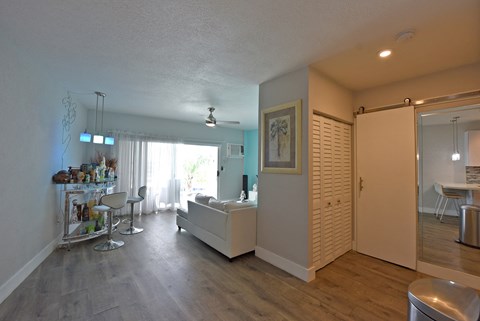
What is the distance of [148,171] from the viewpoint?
5.21m

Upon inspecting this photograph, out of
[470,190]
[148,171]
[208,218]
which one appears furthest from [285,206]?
[148,171]

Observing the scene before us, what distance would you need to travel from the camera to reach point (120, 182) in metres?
4.84

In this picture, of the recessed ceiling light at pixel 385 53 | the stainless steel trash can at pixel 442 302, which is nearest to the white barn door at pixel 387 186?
the recessed ceiling light at pixel 385 53

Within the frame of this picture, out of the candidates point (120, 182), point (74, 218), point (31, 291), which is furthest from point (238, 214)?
point (120, 182)

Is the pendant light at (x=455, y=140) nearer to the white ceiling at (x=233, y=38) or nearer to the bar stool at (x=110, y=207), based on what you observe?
the white ceiling at (x=233, y=38)

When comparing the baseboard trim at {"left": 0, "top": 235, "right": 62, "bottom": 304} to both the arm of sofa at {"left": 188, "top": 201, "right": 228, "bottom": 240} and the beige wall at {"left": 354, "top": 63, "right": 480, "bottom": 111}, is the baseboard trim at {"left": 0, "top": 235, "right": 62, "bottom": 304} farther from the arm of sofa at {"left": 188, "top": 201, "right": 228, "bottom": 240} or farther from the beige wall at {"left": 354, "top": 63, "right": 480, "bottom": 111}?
the beige wall at {"left": 354, "top": 63, "right": 480, "bottom": 111}

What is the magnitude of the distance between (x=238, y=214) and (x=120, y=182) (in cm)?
354

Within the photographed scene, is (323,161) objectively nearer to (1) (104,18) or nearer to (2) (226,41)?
(2) (226,41)

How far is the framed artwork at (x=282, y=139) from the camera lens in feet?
7.98

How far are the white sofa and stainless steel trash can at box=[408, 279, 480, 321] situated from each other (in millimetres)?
1842

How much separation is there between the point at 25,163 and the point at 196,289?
2.38 meters

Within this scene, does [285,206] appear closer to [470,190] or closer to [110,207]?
[470,190]

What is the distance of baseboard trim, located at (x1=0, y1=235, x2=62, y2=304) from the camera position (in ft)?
6.28

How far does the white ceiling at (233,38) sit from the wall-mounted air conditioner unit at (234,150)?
12.1 feet
